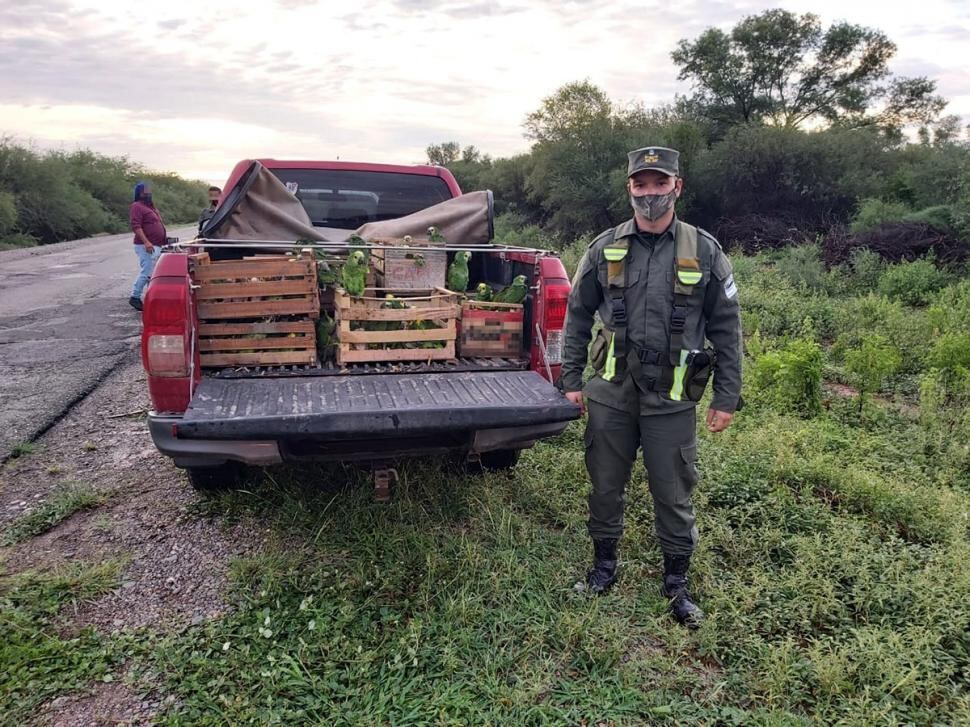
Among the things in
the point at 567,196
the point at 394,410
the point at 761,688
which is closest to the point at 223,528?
the point at 394,410

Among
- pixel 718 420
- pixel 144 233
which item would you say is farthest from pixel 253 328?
pixel 144 233

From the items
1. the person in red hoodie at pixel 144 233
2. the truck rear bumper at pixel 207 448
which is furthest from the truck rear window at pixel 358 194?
the person in red hoodie at pixel 144 233

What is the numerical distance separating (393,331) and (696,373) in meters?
1.50

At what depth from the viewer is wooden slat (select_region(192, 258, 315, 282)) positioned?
11.0 feet

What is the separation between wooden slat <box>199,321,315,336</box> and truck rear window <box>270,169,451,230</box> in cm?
189

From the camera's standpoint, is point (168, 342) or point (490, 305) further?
point (490, 305)

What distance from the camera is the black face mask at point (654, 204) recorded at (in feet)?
9.42

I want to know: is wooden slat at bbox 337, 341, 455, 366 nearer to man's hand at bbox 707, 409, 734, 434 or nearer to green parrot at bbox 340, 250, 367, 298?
green parrot at bbox 340, 250, 367, 298

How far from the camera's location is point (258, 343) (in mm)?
3445

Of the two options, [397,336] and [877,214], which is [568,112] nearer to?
[877,214]

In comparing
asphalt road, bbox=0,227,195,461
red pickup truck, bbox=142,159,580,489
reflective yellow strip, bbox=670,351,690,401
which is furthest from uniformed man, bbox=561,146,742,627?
asphalt road, bbox=0,227,195,461

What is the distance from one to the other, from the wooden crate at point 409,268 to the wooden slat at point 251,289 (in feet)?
1.63

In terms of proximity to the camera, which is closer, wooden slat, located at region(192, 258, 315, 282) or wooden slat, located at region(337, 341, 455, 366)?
wooden slat, located at region(192, 258, 315, 282)

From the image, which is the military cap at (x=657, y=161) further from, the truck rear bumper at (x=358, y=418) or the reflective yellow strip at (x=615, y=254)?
the truck rear bumper at (x=358, y=418)
